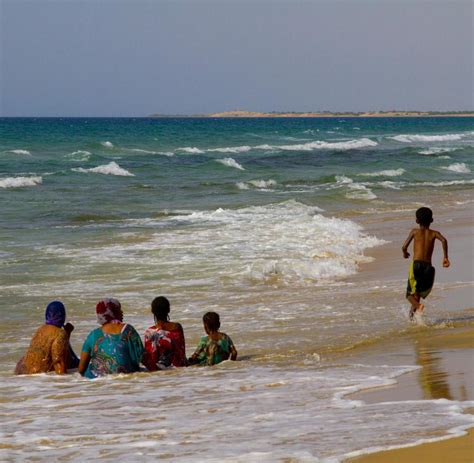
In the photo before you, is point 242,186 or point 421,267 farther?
point 242,186

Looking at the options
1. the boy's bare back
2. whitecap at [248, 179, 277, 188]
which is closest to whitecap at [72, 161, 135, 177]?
whitecap at [248, 179, 277, 188]

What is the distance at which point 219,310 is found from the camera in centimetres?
1065

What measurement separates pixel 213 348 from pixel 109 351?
888 millimetres

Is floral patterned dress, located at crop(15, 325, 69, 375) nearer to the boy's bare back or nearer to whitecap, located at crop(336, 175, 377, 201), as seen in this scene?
the boy's bare back

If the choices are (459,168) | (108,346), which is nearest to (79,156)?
(459,168)

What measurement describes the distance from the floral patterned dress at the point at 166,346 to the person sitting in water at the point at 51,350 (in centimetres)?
66

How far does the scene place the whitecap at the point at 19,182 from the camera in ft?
103

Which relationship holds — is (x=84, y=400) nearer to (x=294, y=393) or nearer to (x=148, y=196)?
(x=294, y=393)

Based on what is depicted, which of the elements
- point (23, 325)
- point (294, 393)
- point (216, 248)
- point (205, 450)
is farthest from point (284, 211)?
point (205, 450)

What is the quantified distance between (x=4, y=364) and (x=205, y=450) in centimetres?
376

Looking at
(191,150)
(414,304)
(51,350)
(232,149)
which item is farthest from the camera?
(232,149)

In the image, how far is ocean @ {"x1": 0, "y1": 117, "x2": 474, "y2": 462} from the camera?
5.51 metres

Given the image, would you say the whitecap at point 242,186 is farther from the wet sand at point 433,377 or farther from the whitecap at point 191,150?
the wet sand at point 433,377

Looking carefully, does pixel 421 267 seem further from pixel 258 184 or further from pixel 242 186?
pixel 258 184
